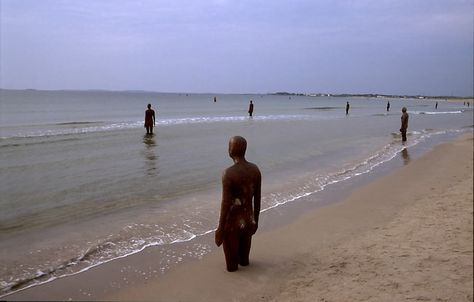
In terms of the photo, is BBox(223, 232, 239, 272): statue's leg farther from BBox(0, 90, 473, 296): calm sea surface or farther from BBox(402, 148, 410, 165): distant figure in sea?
BBox(402, 148, 410, 165): distant figure in sea

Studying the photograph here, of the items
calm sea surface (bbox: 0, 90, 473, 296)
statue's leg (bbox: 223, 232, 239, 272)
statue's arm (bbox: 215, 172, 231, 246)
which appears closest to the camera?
statue's arm (bbox: 215, 172, 231, 246)

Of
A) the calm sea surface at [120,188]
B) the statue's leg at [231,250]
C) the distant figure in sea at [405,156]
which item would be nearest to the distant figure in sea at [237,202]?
the statue's leg at [231,250]

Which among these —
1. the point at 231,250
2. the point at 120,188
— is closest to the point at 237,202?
the point at 231,250

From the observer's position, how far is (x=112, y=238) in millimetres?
6258

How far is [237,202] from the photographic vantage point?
4.67 metres

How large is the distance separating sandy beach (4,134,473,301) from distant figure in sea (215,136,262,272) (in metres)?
0.39

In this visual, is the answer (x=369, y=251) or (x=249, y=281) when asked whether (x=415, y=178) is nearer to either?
(x=369, y=251)

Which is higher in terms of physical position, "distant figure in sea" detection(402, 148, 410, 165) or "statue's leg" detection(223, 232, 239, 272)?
"statue's leg" detection(223, 232, 239, 272)

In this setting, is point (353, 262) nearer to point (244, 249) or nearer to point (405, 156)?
point (244, 249)

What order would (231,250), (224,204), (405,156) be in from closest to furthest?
(224,204) → (231,250) → (405,156)

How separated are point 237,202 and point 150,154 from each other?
35.3 ft

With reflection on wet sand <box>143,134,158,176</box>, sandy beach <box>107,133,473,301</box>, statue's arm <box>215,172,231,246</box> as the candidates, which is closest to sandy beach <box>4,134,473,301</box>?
sandy beach <box>107,133,473,301</box>

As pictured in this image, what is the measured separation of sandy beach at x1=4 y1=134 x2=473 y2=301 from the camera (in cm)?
413

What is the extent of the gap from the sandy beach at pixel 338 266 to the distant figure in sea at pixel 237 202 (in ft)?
1.27
